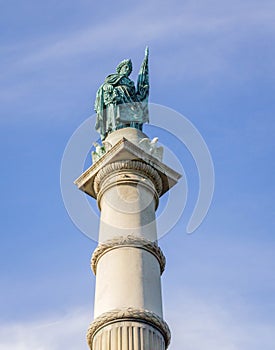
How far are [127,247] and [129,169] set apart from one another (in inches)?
122

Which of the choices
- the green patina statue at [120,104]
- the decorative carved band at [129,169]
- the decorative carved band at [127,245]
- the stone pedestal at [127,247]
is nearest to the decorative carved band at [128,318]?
the stone pedestal at [127,247]

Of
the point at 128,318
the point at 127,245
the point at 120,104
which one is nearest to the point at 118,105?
the point at 120,104

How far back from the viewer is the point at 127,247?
791 inches

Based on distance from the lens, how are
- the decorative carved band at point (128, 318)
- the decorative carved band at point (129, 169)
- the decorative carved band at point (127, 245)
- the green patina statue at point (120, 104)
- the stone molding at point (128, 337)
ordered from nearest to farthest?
the stone molding at point (128, 337)
the decorative carved band at point (128, 318)
the decorative carved band at point (127, 245)
the decorative carved band at point (129, 169)
the green patina statue at point (120, 104)

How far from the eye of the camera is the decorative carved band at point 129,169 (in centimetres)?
2241

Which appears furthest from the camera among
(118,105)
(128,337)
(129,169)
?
(118,105)

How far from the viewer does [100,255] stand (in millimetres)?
20422

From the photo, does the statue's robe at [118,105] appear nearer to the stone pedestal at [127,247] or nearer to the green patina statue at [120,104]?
the green patina statue at [120,104]

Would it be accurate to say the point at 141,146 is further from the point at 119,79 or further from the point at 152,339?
the point at 152,339

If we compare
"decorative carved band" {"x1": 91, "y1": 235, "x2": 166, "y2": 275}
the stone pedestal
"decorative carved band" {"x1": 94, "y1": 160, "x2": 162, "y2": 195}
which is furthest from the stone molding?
"decorative carved band" {"x1": 94, "y1": 160, "x2": 162, "y2": 195}

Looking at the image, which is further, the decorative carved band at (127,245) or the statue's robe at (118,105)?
the statue's robe at (118,105)

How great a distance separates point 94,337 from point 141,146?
659 cm

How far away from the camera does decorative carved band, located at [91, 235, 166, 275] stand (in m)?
20.2

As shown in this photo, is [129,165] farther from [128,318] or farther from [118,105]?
[128,318]
